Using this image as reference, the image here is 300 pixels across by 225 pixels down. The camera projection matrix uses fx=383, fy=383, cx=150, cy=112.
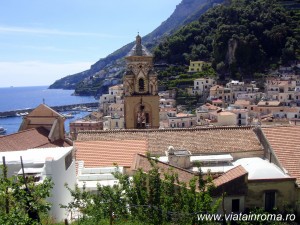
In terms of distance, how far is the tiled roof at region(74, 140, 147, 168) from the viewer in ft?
54.0

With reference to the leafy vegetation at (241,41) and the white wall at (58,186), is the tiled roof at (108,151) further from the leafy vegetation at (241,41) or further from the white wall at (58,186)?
the leafy vegetation at (241,41)

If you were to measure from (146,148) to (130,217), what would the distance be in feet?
23.6

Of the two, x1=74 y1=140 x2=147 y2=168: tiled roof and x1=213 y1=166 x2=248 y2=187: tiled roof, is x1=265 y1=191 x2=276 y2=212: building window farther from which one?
x1=74 y1=140 x2=147 y2=168: tiled roof

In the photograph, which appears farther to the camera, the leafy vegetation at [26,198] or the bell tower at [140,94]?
the bell tower at [140,94]

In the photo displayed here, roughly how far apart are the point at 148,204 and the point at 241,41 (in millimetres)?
94874

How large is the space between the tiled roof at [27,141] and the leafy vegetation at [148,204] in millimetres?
8216

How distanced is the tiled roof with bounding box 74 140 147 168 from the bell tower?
8.05 metres

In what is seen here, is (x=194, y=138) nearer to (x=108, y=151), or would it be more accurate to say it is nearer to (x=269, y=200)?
(x=108, y=151)

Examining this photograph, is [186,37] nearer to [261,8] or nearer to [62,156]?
[261,8]

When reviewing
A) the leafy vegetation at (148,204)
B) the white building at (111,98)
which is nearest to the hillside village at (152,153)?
the leafy vegetation at (148,204)

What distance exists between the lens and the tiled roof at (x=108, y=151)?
16453mm

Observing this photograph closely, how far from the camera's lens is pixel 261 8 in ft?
360

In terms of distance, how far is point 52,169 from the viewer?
11.7 m

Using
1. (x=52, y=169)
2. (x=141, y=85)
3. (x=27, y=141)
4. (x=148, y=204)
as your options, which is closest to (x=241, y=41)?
(x=141, y=85)
